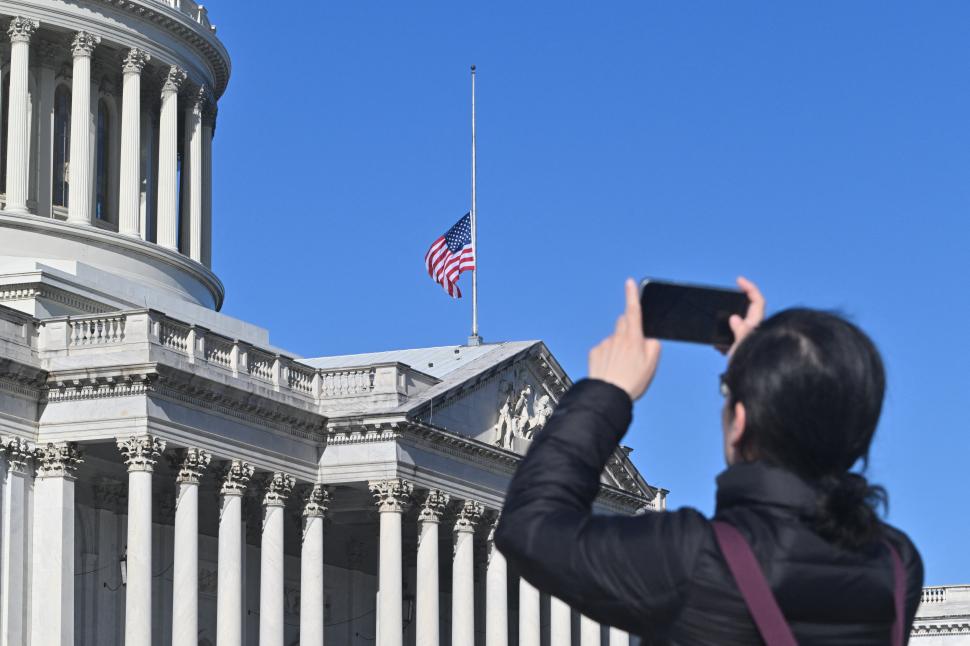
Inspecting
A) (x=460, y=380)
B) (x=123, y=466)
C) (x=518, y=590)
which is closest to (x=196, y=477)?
(x=123, y=466)

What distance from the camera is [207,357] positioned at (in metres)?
53.9

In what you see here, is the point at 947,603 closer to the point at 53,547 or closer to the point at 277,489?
the point at 277,489

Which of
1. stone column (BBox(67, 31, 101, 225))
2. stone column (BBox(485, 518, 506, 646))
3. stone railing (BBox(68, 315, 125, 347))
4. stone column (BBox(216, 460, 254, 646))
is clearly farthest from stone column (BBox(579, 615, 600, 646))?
stone railing (BBox(68, 315, 125, 347))

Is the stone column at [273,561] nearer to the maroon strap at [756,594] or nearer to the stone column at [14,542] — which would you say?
the stone column at [14,542]

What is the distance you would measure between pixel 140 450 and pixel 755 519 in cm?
4657

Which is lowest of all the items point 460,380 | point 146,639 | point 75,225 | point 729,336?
point 729,336

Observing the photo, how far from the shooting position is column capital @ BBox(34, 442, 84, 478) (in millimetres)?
51469

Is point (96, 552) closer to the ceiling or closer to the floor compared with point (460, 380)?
closer to the floor

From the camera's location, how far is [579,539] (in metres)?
5.44

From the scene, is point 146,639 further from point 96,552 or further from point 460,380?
point 460,380

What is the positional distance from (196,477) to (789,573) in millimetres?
48754

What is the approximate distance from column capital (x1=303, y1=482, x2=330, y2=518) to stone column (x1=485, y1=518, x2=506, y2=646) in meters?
6.19

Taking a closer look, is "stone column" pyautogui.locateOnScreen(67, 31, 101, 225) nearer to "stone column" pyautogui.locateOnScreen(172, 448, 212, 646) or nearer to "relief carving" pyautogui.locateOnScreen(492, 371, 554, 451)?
"relief carving" pyautogui.locateOnScreen(492, 371, 554, 451)

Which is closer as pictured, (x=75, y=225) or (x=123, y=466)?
(x=123, y=466)
